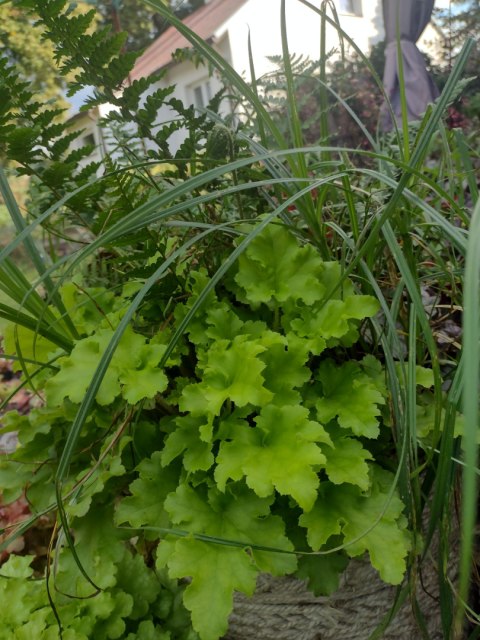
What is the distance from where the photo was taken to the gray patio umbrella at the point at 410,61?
361cm

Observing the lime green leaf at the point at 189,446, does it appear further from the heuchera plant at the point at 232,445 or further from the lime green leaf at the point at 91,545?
the lime green leaf at the point at 91,545

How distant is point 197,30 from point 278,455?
6.51 m

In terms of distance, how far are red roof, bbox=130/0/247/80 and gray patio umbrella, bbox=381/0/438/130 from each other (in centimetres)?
268

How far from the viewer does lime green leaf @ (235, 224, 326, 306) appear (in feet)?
2.27

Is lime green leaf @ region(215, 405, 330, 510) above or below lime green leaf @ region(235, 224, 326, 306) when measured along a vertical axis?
below

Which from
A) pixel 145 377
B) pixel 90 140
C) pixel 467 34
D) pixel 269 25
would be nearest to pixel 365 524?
pixel 145 377

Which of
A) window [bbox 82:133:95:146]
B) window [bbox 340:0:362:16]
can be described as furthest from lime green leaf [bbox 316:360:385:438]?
window [bbox 340:0:362:16]

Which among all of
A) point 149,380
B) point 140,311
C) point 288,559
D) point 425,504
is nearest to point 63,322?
point 140,311

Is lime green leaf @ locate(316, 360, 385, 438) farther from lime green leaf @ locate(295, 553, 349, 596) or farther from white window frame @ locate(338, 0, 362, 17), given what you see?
white window frame @ locate(338, 0, 362, 17)

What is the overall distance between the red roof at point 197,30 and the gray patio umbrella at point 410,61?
2676 mm

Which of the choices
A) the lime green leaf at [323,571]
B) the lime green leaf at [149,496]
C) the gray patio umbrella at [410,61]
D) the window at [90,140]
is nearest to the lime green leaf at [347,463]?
the lime green leaf at [323,571]

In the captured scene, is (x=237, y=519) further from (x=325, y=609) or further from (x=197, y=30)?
(x=197, y=30)

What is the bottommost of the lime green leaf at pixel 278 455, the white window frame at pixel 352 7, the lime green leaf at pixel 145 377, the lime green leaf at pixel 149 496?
the lime green leaf at pixel 149 496

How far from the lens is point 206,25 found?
638 cm
